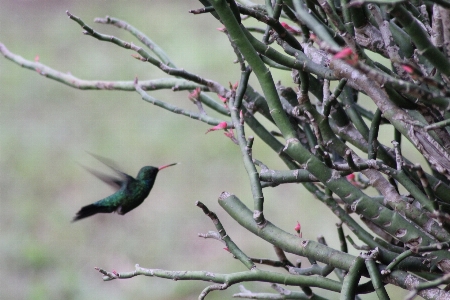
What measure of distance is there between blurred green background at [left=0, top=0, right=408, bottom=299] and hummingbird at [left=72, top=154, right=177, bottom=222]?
0.83 meters

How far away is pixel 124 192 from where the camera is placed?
1904 mm

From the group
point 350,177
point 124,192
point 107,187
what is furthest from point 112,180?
point 107,187

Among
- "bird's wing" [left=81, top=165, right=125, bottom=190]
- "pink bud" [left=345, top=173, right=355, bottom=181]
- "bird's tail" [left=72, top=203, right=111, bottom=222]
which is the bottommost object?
"pink bud" [left=345, top=173, right=355, bottom=181]

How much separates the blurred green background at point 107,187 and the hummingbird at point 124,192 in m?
0.83

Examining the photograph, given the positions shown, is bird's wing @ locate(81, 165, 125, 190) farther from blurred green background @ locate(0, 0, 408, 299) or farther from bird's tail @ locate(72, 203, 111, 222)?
blurred green background @ locate(0, 0, 408, 299)

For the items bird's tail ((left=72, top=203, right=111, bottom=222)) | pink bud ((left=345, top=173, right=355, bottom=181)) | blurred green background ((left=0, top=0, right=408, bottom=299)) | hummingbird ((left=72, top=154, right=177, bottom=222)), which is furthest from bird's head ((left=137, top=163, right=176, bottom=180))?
blurred green background ((left=0, top=0, right=408, bottom=299))

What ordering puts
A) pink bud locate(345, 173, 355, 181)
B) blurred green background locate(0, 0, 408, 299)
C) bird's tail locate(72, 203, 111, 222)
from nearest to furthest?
pink bud locate(345, 173, 355, 181)
bird's tail locate(72, 203, 111, 222)
blurred green background locate(0, 0, 408, 299)

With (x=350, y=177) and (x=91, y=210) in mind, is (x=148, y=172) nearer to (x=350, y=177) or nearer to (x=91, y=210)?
(x=91, y=210)

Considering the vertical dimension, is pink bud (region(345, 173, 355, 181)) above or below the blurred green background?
below

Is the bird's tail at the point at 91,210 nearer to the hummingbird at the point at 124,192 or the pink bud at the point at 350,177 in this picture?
the hummingbird at the point at 124,192

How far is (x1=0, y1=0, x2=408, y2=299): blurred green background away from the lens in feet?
11.9

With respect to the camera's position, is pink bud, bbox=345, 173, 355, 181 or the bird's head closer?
pink bud, bbox=345, 173, 355, 181

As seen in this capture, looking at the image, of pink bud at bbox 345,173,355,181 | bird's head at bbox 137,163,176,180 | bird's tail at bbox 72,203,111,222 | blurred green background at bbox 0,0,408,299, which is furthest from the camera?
blurred green background at bbox 0,0,408,299

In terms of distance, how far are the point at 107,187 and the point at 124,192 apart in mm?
2625
